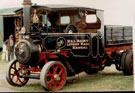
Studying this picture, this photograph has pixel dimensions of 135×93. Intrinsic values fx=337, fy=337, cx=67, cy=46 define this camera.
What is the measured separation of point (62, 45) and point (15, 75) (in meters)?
0.81

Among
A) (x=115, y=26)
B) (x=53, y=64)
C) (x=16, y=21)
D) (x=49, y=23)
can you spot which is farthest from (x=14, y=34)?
(x=115, y=26)

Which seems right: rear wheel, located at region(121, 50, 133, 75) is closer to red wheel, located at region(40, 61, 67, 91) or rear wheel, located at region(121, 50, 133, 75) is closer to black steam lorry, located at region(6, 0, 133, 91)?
black steam lorry, located at region(6, 0, 133, 91)

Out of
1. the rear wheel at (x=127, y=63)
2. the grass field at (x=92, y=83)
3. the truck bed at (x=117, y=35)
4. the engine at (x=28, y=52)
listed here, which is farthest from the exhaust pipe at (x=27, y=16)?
the rear wheel at (x=127, y=63)

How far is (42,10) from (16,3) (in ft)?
1.30

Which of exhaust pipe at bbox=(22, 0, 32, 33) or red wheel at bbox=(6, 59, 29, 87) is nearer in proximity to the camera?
exhaust pipe at bbox=(22, 0, 32, 33)

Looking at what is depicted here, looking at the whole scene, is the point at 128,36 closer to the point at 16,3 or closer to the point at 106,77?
the point at 106,77

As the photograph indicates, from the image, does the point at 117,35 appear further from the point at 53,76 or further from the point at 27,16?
the point at 27,16

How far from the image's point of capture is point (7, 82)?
16.1 feet

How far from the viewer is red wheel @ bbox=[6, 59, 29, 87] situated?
187 inches

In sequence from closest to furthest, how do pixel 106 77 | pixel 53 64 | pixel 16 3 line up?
pixel 53 64, pixel 16 3, pixel 106 77

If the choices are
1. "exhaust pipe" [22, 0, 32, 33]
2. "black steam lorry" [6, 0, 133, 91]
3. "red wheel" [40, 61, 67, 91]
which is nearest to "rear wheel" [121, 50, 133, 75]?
"black steam lorry" [6, 0, 133, 91]

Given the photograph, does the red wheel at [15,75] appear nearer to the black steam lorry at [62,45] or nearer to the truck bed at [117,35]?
the black steam lorry at [62,45]

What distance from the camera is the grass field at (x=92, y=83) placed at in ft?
15.1

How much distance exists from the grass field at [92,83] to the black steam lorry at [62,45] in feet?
0.40
